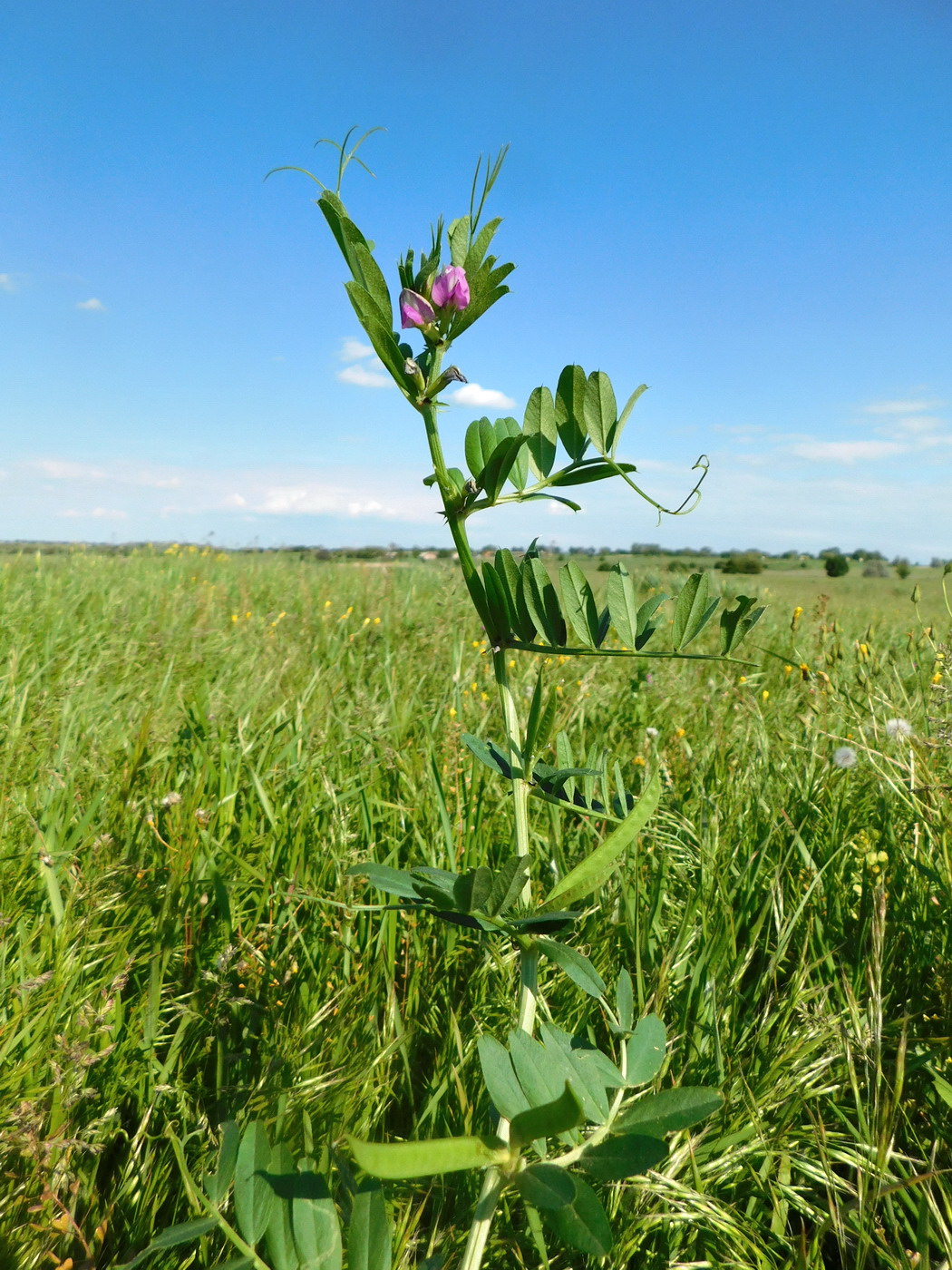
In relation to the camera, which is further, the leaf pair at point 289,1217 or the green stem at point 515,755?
the green stem at point 515,755

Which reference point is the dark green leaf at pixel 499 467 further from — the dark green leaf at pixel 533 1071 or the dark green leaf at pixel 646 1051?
the dark green leaf at pixel 646 1051

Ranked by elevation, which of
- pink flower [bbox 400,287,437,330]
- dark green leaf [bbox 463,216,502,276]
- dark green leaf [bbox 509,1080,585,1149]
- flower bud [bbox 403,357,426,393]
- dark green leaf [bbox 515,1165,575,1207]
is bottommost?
dark green leaf [bbox 515,1165,575,1207]

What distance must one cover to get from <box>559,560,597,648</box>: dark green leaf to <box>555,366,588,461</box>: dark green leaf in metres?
0.16

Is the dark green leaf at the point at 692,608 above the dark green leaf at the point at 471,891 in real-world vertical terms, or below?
above

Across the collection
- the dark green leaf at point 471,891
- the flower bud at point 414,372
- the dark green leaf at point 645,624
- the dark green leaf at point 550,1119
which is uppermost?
the flower bud at point 414,372

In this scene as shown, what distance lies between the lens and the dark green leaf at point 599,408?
914 mm

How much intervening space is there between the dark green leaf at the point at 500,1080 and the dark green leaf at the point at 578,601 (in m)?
0.41

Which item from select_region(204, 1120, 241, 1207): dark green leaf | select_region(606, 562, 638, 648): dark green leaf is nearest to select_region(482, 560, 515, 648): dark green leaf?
select_region(606, 562, 638, 648): dark green leaf

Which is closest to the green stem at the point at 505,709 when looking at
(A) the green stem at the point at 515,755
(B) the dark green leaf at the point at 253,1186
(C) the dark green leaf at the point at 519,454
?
(A) the green stem at the point at 515,755

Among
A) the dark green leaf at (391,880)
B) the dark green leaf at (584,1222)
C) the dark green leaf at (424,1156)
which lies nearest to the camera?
the dark green leaf at (424,1156)

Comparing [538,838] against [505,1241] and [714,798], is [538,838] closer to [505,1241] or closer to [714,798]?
[714,798]

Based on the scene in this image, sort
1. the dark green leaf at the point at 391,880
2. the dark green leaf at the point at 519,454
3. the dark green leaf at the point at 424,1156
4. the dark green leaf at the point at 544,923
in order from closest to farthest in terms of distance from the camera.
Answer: the dark green leaf at the point at 424,1156
the dark green leaf at the point at 544,923
the dark green leaf at the point at 391,880
the dark green leaf at the point at 519,454

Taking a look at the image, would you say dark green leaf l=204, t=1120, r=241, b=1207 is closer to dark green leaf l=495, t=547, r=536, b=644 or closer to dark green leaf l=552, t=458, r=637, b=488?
dark green leaf l=495, t=547, r=536, b=644

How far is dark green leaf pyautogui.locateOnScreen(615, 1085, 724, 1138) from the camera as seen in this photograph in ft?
2.55
